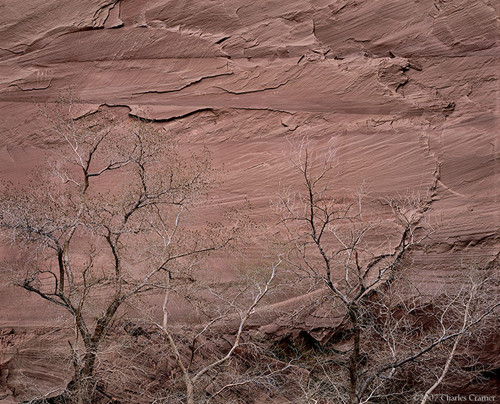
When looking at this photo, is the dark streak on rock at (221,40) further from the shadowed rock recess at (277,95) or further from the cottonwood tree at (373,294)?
the cottonwood tree at (373,294)

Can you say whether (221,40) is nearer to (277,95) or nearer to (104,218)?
(277,95)

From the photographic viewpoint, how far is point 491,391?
12.8 m

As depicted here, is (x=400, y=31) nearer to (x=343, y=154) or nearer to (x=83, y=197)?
(x=343, y=154)

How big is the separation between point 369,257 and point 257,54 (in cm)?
560

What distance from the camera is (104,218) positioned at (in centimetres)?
1163

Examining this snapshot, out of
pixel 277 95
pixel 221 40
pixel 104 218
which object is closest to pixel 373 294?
pixel 277 95

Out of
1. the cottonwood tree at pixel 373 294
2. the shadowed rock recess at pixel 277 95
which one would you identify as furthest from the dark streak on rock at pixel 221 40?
the cottonwood tree at pixel 373 294

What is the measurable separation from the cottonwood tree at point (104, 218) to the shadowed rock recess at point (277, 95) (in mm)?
589

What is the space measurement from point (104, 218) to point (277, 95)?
205 inches

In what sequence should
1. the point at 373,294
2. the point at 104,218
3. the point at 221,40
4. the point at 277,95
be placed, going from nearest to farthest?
the point at 104,218, the point at 373,294, the point at 277,95, the point at 221,40

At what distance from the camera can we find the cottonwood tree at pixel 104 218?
1136 centimetres

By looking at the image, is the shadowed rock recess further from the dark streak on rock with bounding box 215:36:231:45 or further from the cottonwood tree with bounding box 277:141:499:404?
the cottonwood tree with bounding box 277:141:499:404

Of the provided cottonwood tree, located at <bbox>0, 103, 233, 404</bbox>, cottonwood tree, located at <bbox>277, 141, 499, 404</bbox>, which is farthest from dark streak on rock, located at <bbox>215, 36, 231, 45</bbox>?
cottonwood tree, located at <bbox>277, 141, 499, 404</bbox>

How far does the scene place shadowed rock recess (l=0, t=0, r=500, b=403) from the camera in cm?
1309
